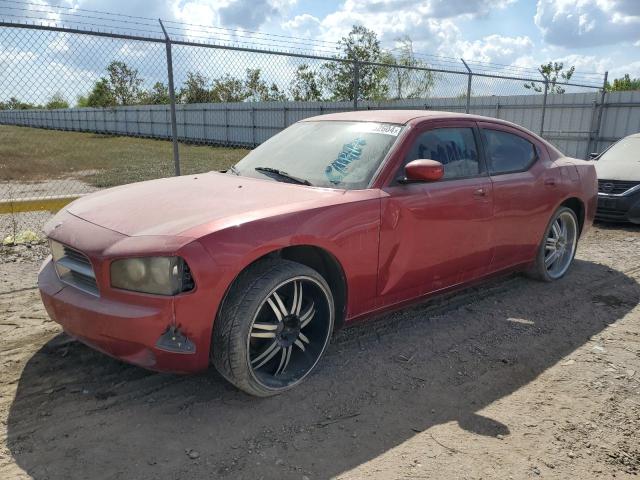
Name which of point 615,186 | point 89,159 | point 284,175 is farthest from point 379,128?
point 89,159

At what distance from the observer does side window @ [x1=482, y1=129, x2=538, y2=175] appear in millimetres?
4309

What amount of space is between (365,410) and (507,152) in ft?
8.88

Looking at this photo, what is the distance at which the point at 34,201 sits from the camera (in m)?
6.30

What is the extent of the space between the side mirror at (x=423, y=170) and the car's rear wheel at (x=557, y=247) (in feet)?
6.72

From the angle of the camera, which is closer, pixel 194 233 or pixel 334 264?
pixel 194 233

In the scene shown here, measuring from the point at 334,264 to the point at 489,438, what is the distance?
4.22 ft

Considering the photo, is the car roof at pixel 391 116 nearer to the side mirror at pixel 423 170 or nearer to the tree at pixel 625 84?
the side mirror at pixel 423 170

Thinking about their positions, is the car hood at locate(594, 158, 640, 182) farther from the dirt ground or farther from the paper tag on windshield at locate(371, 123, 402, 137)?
the paper tag on windshield at locate(371, 123, 402, 137)

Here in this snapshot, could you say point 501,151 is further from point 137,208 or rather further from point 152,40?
point 152,40

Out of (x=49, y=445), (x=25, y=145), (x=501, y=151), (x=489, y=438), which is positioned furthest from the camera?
(x=25, y=145)

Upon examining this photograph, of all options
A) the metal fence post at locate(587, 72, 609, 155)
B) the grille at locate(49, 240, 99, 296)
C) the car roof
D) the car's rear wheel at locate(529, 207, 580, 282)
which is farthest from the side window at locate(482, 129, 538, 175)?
the metal fence post at locate(587, 72, 609, 155)

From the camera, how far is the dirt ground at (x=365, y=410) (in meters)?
2.46

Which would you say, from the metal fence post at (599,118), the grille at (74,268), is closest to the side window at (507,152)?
the grille at (74,268)

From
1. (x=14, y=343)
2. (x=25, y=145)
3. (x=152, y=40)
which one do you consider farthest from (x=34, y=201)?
(x=25, y=145)
